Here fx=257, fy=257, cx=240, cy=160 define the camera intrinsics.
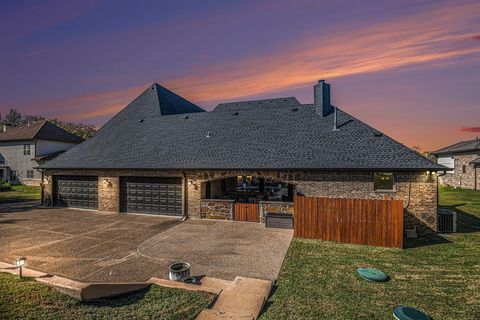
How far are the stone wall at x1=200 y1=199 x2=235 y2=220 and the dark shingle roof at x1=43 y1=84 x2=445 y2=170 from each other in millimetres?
2150

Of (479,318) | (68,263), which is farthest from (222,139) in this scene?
(479,318)

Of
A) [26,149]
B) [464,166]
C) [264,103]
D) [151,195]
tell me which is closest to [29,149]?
[26,149]

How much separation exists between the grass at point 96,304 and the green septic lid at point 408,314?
4.31 meters

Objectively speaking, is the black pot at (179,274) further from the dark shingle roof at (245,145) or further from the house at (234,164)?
the dark shingle roof at (245,145)

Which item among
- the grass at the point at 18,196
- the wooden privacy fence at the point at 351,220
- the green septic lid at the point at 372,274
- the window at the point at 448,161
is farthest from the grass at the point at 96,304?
the window at the point at 448,161

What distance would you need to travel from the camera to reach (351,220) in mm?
11320

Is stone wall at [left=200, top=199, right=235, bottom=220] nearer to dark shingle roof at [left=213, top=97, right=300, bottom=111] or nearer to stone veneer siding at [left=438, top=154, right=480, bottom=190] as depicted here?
dark shingle roof at [left=213, top=97, right=300, bottom=111]

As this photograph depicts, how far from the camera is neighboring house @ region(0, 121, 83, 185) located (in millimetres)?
37938

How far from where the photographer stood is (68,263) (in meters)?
9.04

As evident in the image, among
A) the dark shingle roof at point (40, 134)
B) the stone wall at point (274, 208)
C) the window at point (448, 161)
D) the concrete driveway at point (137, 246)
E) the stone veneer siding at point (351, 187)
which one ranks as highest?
the dark shingle roof at point (40, 134)

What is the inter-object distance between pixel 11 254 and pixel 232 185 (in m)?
14.5

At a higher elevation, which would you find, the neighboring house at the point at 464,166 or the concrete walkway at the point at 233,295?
the neighboring house at the point at 464,166

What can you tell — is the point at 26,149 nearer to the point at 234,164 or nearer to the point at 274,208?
the point at 234,164

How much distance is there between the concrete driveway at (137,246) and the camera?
8438 millimetres
